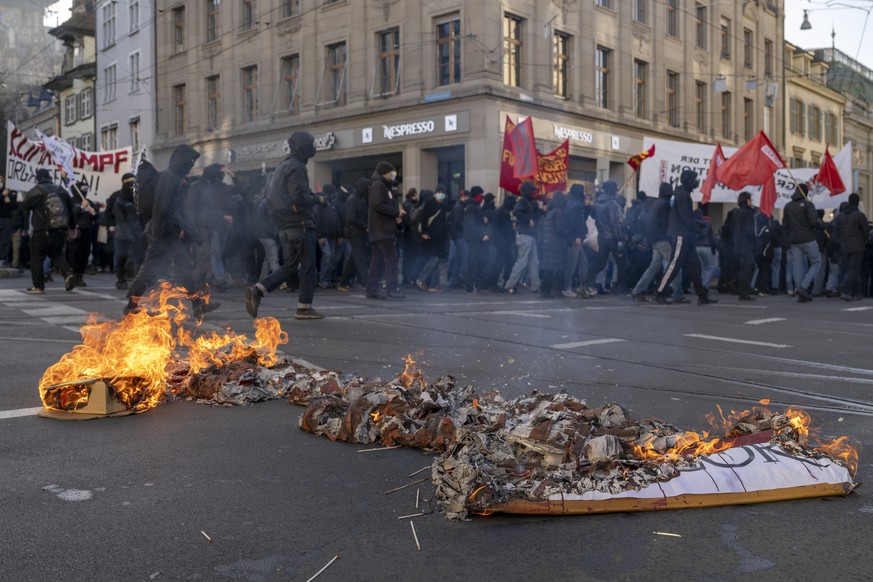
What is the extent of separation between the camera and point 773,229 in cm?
1747

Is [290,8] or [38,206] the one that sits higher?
[290,8]

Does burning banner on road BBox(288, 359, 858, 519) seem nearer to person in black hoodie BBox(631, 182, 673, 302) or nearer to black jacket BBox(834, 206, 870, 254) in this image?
person in black hoodie BBox(631, 182, 673, 302)

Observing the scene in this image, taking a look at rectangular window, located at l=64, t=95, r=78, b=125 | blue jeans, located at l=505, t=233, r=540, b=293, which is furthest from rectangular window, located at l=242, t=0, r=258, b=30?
blue jeans, located at l=505, t=233, r=540, b=293

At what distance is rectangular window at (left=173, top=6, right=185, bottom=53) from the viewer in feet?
125

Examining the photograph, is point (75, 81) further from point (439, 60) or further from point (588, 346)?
point (588, 346)

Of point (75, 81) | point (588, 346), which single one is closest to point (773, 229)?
point (588, 346)

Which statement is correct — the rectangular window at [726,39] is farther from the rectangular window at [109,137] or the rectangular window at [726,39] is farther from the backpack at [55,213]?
the backpack at [55,213]

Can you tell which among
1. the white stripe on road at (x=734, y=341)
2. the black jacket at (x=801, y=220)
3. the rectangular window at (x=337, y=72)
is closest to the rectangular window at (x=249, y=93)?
the rectangular window at (x=337, y=72)

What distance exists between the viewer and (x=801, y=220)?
1561 cm

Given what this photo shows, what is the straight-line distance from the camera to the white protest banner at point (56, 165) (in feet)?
59.7

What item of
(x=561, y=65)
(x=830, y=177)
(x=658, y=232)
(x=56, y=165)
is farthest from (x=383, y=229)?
(x=561, y=65)

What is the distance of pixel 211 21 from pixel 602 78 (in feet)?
55.9

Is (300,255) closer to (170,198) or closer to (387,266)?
(170,198)

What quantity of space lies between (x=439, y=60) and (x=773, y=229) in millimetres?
13047
